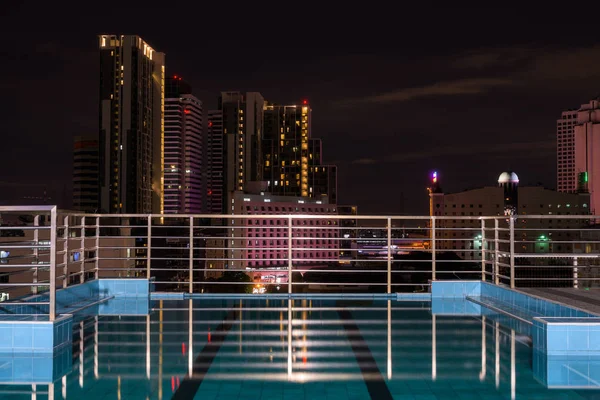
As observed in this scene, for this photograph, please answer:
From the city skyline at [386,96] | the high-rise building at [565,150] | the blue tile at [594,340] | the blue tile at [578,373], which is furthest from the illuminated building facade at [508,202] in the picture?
the blue tile at [578,373]

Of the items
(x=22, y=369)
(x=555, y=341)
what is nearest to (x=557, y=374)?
(x=555, y=341)

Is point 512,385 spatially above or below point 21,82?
below

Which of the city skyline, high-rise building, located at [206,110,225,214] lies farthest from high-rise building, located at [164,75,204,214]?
the city skyline

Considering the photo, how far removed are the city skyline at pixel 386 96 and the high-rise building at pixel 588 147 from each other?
30.0 meters

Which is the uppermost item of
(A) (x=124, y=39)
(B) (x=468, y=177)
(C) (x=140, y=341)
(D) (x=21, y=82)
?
(A) (x=124, y=39)

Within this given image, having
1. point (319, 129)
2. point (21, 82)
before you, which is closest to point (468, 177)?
point (319, 129)

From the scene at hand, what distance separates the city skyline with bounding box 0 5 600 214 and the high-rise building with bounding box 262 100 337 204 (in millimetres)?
34555

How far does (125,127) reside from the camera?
97.9 meters

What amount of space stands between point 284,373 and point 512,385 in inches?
49.6

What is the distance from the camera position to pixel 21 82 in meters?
79.2

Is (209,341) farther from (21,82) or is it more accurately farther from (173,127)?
(173,127)

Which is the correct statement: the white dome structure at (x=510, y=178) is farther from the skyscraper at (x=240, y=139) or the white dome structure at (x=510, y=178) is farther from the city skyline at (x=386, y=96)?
the skyscraper at (x=240, y=139)

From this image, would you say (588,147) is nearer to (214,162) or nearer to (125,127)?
(214,162)

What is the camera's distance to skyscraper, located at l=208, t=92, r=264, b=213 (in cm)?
13700
